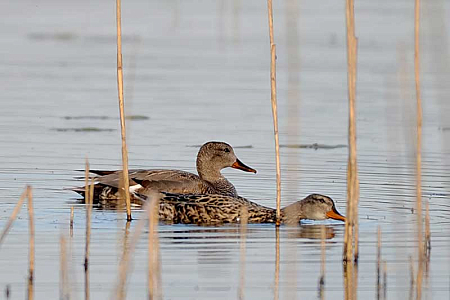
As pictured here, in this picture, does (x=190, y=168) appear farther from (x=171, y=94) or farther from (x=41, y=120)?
(x=171, y=94)

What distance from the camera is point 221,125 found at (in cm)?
1576

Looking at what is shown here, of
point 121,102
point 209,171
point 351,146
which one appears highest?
point 121,102

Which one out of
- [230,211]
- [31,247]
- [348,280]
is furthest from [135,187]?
[31,247]

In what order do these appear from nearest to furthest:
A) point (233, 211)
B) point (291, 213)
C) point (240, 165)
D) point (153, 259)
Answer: point (153, 259)
point (291, 213)
point (233, 211)
point (240, 165)

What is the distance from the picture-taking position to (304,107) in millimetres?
16891

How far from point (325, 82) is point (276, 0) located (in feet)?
27.0

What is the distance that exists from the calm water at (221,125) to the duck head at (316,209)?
0.15 metres

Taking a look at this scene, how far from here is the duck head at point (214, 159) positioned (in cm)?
1291

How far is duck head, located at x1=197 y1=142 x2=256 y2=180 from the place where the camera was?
42.3 ft

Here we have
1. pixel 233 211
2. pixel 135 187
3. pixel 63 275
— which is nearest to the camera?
pixel 63 275

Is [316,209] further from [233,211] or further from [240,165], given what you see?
[240,165]

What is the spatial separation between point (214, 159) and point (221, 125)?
110 inches

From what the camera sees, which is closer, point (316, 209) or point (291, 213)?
point (291, 213)

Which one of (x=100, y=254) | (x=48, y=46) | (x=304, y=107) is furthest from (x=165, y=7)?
(x=100, y=254)
